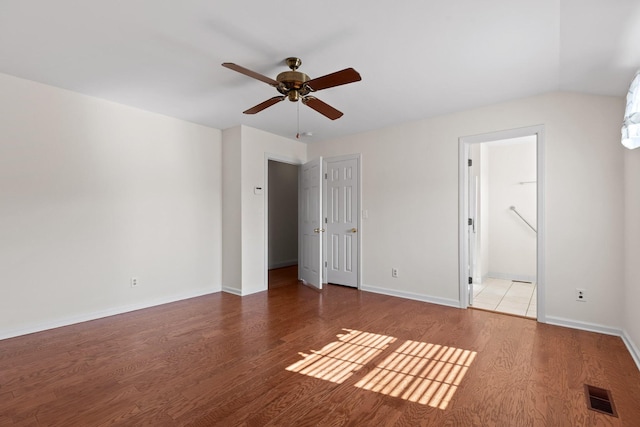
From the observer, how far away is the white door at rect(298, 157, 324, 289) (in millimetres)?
4898

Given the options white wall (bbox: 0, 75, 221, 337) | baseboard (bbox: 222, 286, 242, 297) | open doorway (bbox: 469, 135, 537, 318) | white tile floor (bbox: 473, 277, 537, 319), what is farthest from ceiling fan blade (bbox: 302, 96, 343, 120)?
open doorway (bbox: 469, 135, 537, 318)

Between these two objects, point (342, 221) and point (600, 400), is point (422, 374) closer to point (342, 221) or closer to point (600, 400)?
point (600, 400)

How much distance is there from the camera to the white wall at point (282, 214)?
23.4ft

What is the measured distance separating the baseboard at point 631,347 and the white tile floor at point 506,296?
77 centimetres

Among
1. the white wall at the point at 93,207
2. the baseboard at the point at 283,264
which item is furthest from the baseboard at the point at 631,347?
the baseboard at the point at 283,264

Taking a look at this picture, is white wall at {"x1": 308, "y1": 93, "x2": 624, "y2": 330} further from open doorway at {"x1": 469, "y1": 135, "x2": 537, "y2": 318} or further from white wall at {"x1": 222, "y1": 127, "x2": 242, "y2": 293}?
white wall at {"x1": 222, "y1": 127, "x2": 242, "y2": 293}

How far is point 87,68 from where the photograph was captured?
2824 millimetres

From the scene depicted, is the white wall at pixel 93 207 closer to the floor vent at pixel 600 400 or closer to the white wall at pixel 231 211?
the white wall at pixel 231 211

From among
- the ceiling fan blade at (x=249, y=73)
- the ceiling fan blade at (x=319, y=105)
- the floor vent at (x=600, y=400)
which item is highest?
the ceiling fan blade at (x=249, y=73)

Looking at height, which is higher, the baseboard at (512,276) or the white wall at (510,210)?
the white wall at (510,210)

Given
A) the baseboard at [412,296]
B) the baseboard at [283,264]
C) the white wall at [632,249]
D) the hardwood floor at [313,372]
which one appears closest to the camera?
the hardwood floor at [313,372]

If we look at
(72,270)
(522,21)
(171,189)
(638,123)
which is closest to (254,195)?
(171,189)

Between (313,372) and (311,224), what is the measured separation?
10.2ft

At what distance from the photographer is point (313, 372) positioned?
7.78 ft
